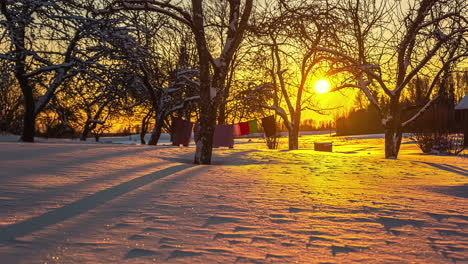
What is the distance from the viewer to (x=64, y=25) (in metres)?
10.7

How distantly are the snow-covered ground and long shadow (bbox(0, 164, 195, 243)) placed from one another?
0.01 m

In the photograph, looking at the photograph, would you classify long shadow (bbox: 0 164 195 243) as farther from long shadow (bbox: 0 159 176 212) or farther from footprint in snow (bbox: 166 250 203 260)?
footprint in snow (bbox: 166 250 203 260)

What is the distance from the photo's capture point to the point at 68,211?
3773 millimetres

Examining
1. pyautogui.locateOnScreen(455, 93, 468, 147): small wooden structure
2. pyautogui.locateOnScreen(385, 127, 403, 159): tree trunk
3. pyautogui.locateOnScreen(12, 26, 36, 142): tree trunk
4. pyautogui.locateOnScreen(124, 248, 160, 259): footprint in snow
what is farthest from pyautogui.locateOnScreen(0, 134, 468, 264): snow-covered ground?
pyautogui.locateOnScreen(455, 93, 468, 147): small wooden structure

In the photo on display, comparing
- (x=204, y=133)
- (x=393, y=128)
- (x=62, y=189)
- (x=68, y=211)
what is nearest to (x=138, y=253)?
(x=68, y=211)

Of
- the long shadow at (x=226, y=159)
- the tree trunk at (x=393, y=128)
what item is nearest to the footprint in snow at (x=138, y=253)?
the long shadow at (x=226, y=159)

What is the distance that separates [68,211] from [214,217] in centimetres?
148

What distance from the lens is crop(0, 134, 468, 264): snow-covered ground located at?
2.84 meters

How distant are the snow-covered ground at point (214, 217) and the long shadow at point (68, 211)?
0.03ft

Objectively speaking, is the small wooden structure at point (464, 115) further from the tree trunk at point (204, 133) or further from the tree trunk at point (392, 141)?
the tree trunk at point (204, 133)

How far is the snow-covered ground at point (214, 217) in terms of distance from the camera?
9.32 feet

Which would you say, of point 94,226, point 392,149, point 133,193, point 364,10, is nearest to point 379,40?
point 364,10

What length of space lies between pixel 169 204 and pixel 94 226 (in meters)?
1.09

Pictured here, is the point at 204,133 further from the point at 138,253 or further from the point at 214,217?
the point at 138,253
